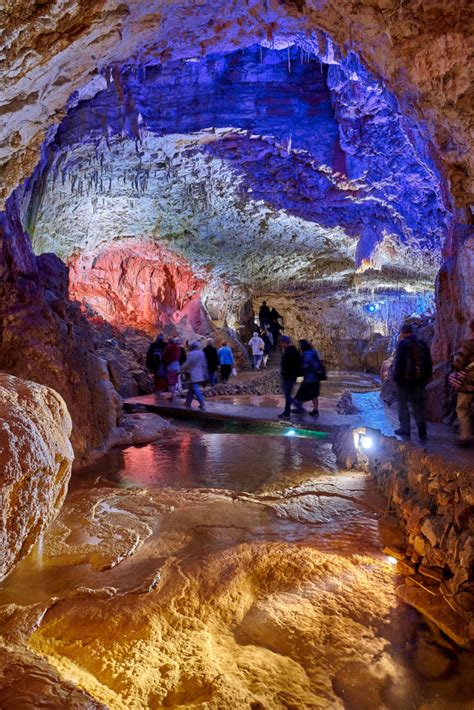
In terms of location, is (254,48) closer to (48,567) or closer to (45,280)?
(45,280)

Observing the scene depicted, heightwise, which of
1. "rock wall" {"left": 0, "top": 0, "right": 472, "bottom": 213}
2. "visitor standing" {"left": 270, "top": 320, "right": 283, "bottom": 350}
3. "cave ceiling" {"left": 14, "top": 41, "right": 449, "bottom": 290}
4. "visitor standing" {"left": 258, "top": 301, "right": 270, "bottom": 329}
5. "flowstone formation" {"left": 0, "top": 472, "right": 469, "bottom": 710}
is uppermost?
"cave ceiling" {"left": 14, "top": 41, "right": 449, "bottom": 290}

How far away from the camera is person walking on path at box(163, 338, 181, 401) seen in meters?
11.1

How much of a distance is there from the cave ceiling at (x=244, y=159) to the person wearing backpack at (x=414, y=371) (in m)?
4.12

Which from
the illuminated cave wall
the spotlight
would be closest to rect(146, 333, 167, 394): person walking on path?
the illuminated cave wall

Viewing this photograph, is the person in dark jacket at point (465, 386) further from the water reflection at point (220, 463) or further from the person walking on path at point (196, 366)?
the person walking on path at point (196, 366)

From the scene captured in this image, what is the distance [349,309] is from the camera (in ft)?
76.9

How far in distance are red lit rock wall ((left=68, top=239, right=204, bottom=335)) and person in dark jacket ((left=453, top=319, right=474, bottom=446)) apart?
45.2 feet

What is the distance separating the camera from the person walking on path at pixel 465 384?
458 centimetres

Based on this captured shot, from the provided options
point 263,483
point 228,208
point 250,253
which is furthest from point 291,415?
point 250,253

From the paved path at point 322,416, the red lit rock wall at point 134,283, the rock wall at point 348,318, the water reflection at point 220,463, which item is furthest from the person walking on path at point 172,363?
the rock wall at point 348,318

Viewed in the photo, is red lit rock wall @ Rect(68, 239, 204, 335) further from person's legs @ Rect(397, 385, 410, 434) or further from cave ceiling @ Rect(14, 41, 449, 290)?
person's legs @ Rect(397, 385, 410, 434)

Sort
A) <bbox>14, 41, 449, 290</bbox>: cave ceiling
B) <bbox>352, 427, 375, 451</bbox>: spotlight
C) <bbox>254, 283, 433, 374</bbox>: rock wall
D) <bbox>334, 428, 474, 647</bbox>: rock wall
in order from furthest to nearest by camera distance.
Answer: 1. <bbox>254, 283, 433, 374</bbox>: rock wall
2. <bbox>14, 41, 449, 290</bbox>: cave ceiling
3. <bbox>352, 427, 375, 451</bbox>: spotlight
4. <bbox>334, 428, 474, 647</bbox>: rock wall

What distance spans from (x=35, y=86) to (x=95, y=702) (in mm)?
5388

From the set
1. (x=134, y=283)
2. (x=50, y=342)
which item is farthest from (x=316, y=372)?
(x=134, y=283)
